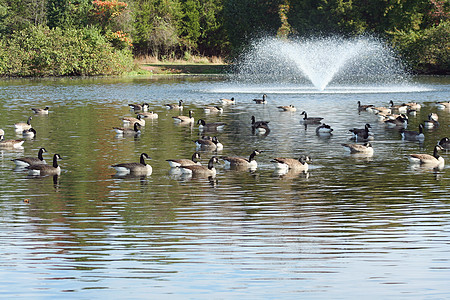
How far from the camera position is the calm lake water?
37.2 feet

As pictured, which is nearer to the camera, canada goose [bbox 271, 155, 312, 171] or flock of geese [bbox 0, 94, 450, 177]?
flock of geese [bbox 0, 94, 450, 177]

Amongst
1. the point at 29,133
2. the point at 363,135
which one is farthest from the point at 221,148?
the point at 29,133

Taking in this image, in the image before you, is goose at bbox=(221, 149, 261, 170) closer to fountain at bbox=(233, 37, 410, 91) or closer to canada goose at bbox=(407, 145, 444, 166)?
canada goose at bbox=(407, 145, 444, 166)

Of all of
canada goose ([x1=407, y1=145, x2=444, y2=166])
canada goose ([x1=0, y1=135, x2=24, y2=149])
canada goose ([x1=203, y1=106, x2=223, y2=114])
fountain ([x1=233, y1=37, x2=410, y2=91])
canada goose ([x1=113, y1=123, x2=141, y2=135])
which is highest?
fountain ([x1=233, y1=37, x2=410, y2=91])

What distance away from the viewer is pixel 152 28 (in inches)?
4791

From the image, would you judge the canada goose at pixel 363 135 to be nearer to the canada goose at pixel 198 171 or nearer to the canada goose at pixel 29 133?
the canada goose at pixel 198 171

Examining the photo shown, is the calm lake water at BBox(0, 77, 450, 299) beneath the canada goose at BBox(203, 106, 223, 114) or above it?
beneath

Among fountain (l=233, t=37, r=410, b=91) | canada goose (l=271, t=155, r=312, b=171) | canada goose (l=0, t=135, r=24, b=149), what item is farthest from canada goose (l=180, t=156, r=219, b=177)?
fountain (l=233, t=37, r=410, b=91)

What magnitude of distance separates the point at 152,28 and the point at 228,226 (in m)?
109

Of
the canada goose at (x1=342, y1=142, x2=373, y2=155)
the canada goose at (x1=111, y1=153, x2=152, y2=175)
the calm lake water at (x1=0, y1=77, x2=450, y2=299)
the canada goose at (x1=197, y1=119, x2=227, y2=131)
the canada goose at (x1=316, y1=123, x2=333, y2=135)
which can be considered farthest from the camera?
the canada goose at (x1=197, y1=119, x2=227, y2=131)

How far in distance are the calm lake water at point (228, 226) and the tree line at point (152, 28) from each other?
71.0 meters

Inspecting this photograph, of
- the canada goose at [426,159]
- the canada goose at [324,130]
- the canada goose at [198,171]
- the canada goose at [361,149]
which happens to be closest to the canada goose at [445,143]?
the canada goose at [361,149]

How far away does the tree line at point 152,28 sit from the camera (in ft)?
329

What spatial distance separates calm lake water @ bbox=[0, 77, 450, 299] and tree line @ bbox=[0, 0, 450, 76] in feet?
233
